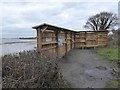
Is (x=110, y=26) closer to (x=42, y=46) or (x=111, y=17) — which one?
(x=111, y=17)

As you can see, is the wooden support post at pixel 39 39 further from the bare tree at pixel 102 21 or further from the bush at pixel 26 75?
the bare tree at pixel 102 21

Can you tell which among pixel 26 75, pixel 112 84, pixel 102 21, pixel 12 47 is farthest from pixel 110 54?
pixel 102 21

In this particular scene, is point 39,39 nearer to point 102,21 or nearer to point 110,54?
point 110,54

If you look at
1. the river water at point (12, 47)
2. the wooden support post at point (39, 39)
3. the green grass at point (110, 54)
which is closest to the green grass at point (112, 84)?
the wooden support post at point (39, 39)

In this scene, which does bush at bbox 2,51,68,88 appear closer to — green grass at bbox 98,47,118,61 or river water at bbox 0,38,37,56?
river water at bbox 0,38,37,56

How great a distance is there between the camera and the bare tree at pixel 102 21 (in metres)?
33.0

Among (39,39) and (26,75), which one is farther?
(39,39)

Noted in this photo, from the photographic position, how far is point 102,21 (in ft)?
109

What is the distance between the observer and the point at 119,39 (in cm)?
1705

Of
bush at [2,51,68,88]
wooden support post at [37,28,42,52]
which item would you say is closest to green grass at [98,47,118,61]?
wooden support post at [37,28,42,52]

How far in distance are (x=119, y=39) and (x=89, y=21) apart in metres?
17.4

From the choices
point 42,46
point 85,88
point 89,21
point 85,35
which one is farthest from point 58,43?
point 89,21

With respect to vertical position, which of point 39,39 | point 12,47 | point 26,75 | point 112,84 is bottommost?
point 112,84

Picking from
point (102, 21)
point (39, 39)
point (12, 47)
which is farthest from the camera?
point (102, 21)
